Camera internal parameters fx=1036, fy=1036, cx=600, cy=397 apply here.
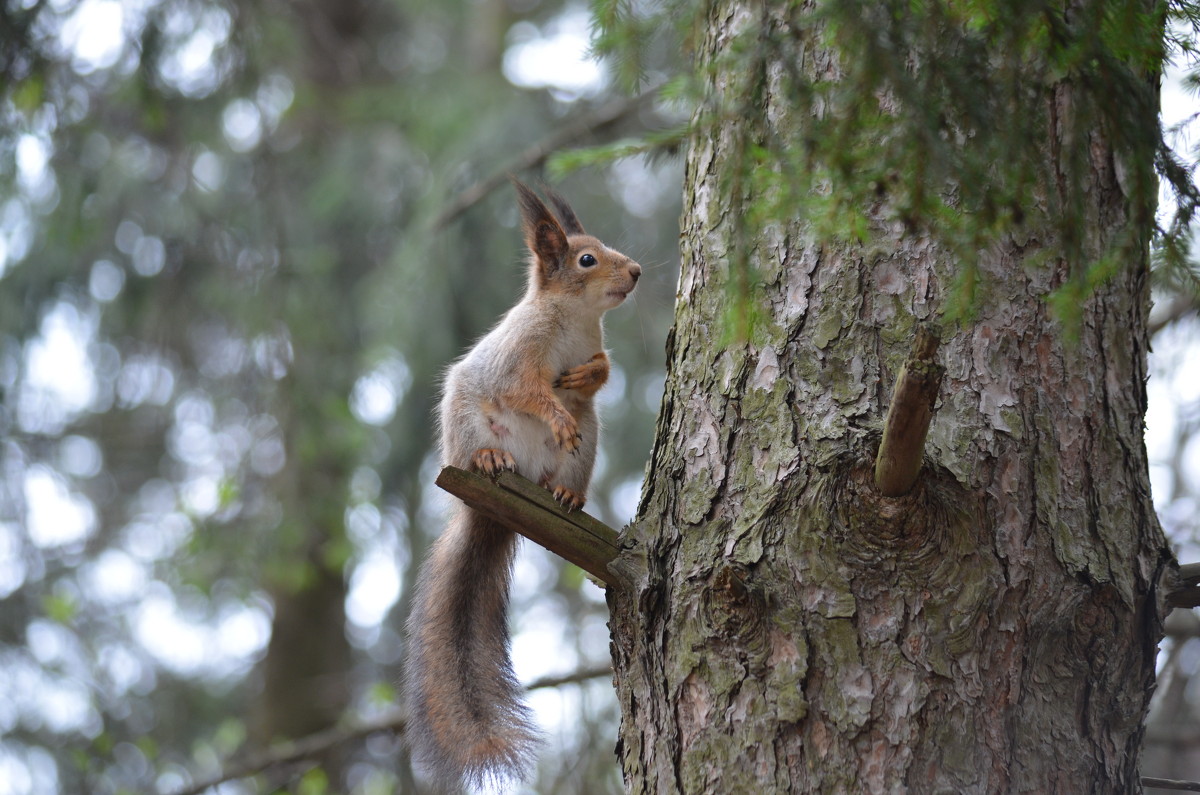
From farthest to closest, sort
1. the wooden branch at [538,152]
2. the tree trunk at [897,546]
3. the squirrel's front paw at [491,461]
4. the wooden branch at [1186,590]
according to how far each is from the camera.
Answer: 1. the wooden branch at [538,152]
2. the squirrel's front paw at [491,461]
3. the wooden branch at [1186,590]
4. the tree trunk at [897,546]

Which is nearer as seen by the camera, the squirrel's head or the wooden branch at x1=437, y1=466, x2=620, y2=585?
the wooden branch at x1=437, y1=466, x2=620, y2=585

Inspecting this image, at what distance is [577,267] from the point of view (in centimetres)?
294

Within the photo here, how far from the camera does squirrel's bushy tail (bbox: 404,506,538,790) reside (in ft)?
6.94

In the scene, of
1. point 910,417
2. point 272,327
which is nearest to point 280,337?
point 272,327

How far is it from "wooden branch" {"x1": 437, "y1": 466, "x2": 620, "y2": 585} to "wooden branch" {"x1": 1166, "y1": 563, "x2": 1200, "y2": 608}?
0.95 meters

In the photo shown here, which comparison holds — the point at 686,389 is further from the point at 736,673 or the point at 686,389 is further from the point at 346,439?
the point at 346,439

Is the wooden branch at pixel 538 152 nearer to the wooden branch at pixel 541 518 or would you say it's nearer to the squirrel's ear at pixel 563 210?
the squirrel's ear at pixel 563 210

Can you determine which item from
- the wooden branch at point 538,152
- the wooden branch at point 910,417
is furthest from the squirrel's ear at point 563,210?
the wooden branch at point 910,417

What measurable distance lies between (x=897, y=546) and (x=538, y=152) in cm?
238

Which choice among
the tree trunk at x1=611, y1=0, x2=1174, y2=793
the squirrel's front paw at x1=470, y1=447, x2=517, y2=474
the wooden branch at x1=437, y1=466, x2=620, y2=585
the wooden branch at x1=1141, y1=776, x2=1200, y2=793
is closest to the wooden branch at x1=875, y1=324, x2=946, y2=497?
the tree trunk at x1=611, y1=0, x2=1174, y2=793

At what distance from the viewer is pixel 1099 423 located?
1.74 m

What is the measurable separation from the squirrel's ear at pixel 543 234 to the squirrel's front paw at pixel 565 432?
1.89ft

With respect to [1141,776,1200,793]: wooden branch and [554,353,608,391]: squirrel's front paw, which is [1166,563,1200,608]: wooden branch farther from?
[554,353,608,391]: squirrel's front paw

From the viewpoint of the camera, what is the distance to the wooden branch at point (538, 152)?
3.64m
